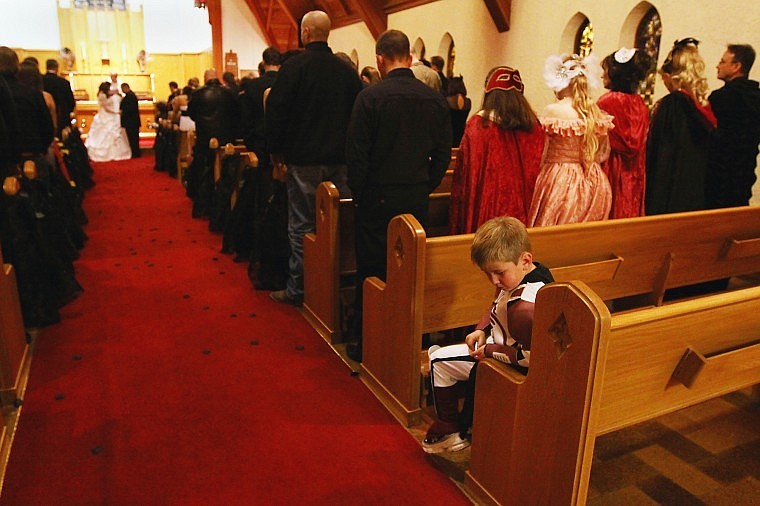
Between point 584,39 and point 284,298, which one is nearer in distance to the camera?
point 284,298

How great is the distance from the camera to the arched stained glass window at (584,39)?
22.7 ft

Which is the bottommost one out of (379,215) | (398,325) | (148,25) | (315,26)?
(398,325)

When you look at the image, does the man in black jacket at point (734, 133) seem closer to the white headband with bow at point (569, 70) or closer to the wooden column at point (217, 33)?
the white headband with bow at point (569, 70)

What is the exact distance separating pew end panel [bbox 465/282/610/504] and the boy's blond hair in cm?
23

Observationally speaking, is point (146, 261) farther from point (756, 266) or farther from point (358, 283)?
point (756, 266)

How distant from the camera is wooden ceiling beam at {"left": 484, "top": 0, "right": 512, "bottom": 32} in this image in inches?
304

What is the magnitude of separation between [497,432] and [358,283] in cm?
138

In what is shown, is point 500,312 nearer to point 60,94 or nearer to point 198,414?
point 198,414

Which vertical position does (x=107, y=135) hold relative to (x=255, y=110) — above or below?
below

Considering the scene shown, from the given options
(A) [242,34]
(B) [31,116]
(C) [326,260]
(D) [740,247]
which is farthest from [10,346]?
(A) [242,34]

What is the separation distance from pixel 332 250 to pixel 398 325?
0.90 metres

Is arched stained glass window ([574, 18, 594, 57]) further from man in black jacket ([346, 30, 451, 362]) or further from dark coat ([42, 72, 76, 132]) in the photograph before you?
dark coat ([42, 72, 76, 132])

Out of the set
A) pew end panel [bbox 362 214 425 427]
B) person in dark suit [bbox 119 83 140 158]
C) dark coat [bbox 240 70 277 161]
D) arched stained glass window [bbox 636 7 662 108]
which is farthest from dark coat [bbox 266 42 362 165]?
person in dark suit [bbox 119 83 140 158]

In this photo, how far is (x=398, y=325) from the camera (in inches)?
105
